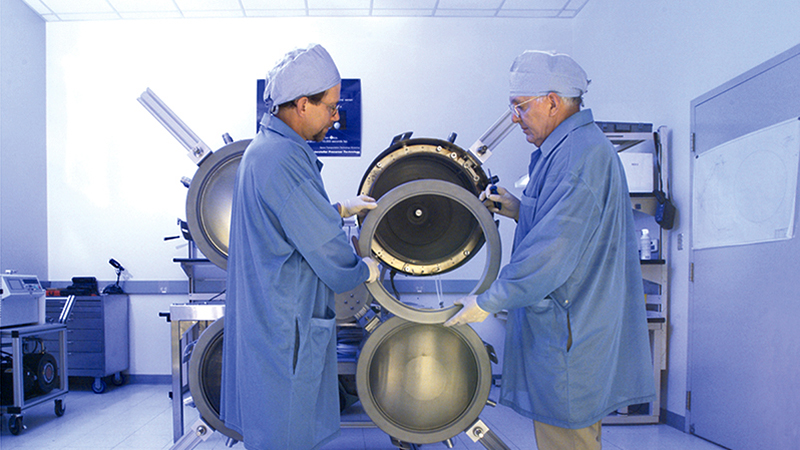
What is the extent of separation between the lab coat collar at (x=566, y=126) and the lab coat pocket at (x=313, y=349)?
0.86 metres

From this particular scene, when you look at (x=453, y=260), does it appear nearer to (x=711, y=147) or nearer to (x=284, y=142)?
(x=284, y=142)

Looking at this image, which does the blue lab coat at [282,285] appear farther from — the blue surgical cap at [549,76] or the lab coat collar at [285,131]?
the blue surgical cap at [549,76]

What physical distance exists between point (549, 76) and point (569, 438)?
107 centimetres

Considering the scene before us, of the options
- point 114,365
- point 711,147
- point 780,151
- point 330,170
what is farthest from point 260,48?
Answer: point 780,151

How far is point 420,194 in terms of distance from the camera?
162cm

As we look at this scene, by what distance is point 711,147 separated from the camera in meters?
2.57

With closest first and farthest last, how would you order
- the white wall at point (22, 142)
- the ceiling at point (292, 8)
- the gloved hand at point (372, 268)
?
the gloved hand at point (372, 268), the white wall at point (22, 142), the ceiling at point (292, 8)

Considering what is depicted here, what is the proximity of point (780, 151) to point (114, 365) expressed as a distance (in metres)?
4.55

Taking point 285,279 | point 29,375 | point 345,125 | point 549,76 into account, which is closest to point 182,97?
point 345,125

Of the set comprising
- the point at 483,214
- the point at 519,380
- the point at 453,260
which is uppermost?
the point at 483,214

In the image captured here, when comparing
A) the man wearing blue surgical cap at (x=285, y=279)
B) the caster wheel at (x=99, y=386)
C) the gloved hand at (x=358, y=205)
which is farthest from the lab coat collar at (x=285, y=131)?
the caster wheel at (x=99, y=386)

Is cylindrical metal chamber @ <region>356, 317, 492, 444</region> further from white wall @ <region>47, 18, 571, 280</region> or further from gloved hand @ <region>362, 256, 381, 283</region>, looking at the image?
white wall @ <region>47, 18, 571, 280</region>

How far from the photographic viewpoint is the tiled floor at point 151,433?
2568 mm

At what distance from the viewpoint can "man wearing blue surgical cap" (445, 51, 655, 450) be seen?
1.31 metres
